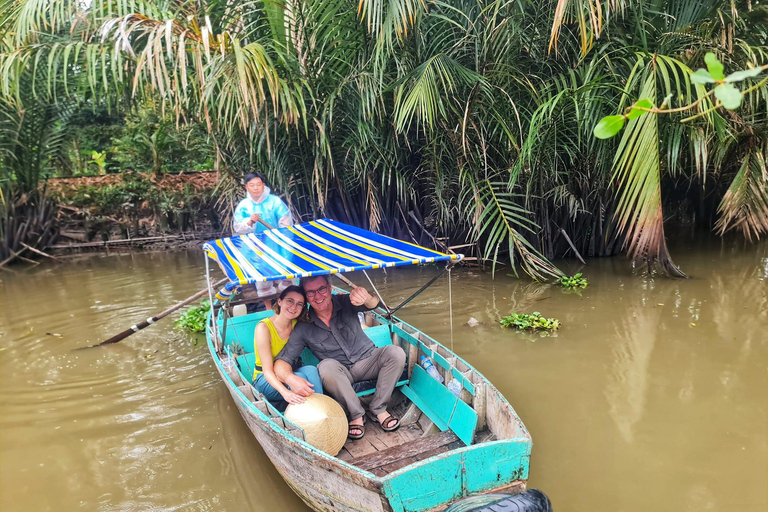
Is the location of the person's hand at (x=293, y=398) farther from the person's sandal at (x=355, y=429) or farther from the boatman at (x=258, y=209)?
the boatman at (x=258, y=209)

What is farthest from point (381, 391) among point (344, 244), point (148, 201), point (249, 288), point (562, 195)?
point (148, 201)

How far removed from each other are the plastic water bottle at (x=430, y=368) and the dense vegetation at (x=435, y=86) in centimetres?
226

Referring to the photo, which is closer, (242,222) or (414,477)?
(414,477)

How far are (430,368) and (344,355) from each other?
63 centimetres

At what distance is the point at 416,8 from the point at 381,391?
3.65 meters

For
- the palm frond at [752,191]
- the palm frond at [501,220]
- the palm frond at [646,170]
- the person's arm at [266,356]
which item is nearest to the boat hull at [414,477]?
the person's arm at [266,356]

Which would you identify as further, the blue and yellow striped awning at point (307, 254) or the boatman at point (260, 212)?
the boatman at point (260, 212)

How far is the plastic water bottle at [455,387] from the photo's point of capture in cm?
322

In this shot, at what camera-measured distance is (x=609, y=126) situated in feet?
3.70

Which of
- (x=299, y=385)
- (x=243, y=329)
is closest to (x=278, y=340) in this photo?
(x=299, y=385)

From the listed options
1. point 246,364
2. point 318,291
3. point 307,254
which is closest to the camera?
point 318,291

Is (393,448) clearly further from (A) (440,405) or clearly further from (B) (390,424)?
(A) (440,405)

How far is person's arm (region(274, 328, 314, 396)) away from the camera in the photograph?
3.13 m

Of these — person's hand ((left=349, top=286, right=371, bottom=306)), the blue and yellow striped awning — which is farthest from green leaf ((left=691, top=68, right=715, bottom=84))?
person's hand ((left=349, top=286, right=371, bottom=306))
